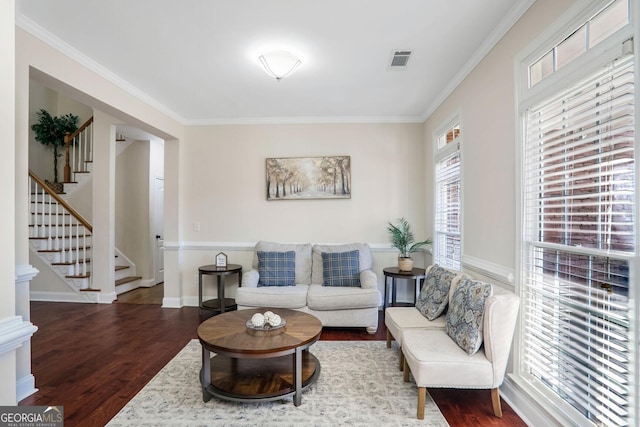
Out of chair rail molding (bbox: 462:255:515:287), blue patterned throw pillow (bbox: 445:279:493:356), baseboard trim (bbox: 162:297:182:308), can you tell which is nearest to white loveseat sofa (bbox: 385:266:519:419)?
blue patterned throw pillow (bbox: 445:279:493:356)

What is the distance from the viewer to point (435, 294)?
2.75 m

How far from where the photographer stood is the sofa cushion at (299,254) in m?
4.19

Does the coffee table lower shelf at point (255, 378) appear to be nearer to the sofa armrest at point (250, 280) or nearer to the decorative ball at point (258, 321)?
the decorative ball at point (258, 321)

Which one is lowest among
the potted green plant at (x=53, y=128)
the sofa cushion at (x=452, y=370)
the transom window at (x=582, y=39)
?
the sofa cushion at (x=452, y=370)

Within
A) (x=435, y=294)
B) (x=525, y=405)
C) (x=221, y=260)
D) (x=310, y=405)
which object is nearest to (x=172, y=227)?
(x=221, y=260)

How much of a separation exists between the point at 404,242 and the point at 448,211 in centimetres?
75

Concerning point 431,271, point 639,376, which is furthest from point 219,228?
point 639,376

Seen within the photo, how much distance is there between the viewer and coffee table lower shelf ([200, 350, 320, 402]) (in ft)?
7.09

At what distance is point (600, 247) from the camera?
1.55m

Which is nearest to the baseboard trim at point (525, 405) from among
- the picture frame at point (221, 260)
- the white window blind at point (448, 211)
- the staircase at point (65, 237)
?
the white window blind at point (448, 211)

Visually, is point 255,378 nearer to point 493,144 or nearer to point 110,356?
point 110,356

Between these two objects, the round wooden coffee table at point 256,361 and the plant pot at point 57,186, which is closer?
the round wooden coffee table at point 256,361

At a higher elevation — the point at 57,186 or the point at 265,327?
the point at 57,186

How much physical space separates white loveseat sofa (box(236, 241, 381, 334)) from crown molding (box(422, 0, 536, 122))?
2113 millimetres
